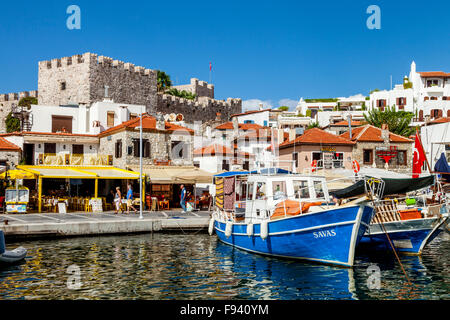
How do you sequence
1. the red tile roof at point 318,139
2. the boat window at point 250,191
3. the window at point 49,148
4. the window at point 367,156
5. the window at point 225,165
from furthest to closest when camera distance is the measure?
the window at point 225,165 < the window at point 367,156 < the red tile roof at point 318,139 < the window at point 49,148 < the boat window at point 250,191

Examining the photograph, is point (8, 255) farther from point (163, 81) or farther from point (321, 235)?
point (163, 81)

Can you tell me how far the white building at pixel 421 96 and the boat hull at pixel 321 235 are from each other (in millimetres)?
62386

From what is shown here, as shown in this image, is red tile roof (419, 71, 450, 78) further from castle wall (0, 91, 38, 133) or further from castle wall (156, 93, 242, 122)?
castle wall (0, 91, 38, 133)

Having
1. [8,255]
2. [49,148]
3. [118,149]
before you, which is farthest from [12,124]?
[8,255]

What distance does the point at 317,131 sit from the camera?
40531 mm

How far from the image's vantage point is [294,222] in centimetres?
1497

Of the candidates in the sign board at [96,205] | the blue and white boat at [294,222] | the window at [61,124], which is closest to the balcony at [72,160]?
the sign board at [96,205]

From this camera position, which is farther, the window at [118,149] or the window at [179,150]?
the window at [179,150]

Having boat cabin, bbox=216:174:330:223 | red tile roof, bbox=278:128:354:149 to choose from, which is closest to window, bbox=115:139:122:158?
red tile roof, bbox=278:128:354:149

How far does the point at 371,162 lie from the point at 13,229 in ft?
98.0

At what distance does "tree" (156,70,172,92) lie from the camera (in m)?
75.6

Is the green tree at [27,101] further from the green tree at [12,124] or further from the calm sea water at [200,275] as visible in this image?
the calm sea water at [200,275]

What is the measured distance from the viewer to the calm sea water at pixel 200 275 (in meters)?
11.5
